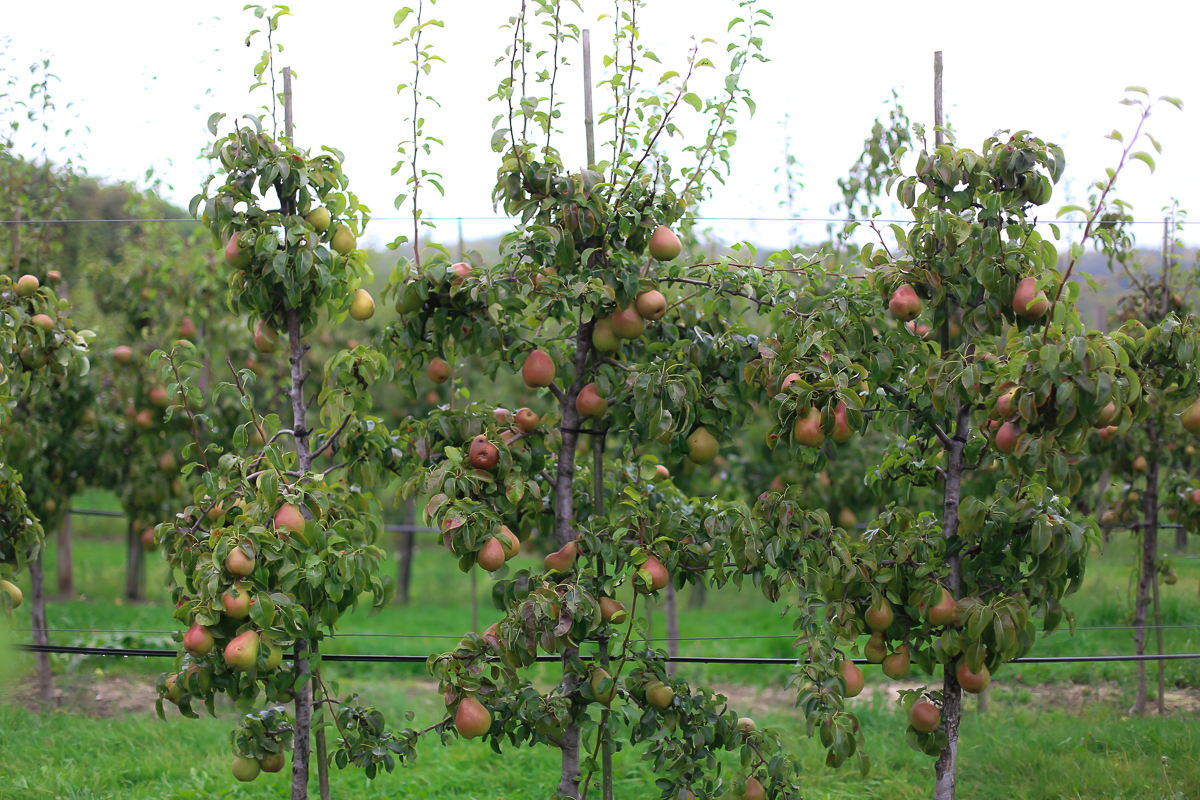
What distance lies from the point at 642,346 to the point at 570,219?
0.57 metres

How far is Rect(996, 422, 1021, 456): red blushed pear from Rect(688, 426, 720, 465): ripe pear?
31.5 inches

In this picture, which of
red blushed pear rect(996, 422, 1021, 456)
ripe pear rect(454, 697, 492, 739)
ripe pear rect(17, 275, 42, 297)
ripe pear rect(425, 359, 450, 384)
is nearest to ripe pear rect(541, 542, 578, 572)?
ripe pear rect(454, 697, 492, 739)

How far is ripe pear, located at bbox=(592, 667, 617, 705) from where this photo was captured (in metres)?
2.71

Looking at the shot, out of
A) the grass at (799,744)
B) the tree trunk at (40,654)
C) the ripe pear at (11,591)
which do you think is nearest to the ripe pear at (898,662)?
the grass at (799,744)

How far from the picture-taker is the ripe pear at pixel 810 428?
8.01 feet

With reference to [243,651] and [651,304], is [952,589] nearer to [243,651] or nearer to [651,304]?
[651,304]

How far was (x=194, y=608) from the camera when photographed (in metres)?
2.42

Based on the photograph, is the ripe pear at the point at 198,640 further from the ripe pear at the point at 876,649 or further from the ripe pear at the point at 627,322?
the ripe pear at the point at 876,649

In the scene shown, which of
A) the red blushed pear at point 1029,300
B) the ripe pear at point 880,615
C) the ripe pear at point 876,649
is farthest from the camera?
the ripe pear at point 876,649

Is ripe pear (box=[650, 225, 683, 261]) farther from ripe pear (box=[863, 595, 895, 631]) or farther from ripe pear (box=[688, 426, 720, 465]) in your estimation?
ripe pear (box=[863, 595, 895, 631])

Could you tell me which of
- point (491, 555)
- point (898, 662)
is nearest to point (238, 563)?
point (491, 555)

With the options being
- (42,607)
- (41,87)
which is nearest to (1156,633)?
(42,607)

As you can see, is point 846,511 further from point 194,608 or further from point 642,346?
point 194,608

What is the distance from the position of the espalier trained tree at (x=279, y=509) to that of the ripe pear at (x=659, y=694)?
76 centimetres
